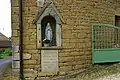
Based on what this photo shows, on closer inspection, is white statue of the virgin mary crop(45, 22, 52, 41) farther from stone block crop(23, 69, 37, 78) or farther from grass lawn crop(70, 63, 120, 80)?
grass lawn crop(70, 63, 120, 80)

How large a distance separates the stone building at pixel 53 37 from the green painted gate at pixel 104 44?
223 millimetres

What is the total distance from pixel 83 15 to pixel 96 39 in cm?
119

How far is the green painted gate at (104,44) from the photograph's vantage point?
10.8 m

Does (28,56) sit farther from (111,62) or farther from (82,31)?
(111,62)

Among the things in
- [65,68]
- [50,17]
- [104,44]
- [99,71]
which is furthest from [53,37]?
[99,71]

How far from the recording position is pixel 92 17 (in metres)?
10.9

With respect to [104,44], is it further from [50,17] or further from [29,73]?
[29,73]

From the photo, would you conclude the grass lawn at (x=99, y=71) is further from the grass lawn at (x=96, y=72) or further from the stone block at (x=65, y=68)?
the stone block at (x=65, y=68)

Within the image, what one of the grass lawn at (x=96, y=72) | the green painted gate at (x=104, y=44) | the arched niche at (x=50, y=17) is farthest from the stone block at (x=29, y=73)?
the green painted gate at (x=104, y=44)

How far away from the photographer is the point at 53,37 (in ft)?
35.2

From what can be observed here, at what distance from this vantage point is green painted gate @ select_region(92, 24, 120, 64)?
10750 mm

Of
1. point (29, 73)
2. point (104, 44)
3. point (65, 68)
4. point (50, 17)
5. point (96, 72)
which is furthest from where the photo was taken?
point (104, 44)

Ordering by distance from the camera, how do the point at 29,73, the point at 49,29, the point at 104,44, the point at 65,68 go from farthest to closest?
1. the point at 104,44
2. the point at 49,29
3. the point at 65,68
4. the point at 29,73

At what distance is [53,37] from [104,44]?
228 cm
